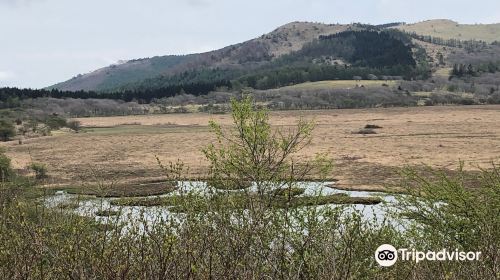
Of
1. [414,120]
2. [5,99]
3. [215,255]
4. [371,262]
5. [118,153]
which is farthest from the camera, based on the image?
[5,99]

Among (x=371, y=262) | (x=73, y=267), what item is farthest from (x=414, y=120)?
(x=73, y=267)

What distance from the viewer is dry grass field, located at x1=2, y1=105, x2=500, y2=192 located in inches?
2544

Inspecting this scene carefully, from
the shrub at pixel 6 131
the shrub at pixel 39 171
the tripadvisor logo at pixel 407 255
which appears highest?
the tripadvisor logo at pixel 407 255

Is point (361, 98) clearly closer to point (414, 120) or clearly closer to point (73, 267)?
point (414, 120)

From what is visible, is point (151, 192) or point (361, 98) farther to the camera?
point (361, 98)

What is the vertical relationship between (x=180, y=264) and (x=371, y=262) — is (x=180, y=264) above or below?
above

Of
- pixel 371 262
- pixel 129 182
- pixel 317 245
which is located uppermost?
pixel 317 245

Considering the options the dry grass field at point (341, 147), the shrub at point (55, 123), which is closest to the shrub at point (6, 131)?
the dry grass field at point (341, 147)

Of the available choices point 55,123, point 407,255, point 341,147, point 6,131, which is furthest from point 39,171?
point 55,123

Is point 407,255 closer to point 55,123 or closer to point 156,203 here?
point 156,203

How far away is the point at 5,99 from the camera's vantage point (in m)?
180

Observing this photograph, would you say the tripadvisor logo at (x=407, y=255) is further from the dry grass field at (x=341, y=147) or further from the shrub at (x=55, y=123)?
the shrub at (x=55, y=123)

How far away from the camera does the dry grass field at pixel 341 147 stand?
64.6 meters

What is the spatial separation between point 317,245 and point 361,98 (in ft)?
614
